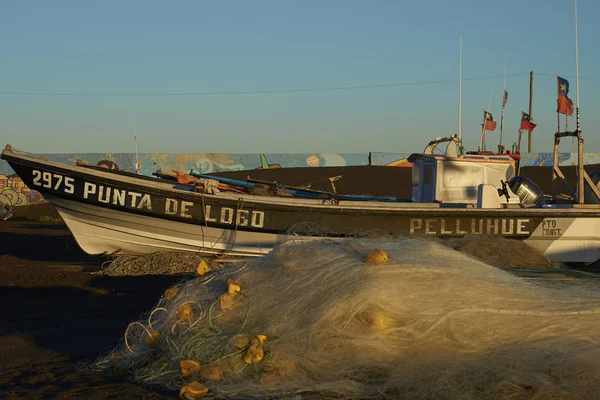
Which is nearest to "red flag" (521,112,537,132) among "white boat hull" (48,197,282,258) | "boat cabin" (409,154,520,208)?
"boat cabin" (409,154,520,208)

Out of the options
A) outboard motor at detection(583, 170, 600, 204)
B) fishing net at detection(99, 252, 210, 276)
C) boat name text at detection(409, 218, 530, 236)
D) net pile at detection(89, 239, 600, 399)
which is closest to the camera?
net pile at detection(89, 239, 600, 399)

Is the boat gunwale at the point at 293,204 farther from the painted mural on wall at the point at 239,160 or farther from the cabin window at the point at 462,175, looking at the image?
the painted mural on wall at the point at 239,160

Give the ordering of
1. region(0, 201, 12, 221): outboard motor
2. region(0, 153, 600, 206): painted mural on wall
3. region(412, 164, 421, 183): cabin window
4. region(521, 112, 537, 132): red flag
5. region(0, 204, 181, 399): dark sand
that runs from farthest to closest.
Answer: region(0, 153, 600, 206): painted mural on wall < region(0, 201, 12, 221): outboard motor < region(521, 112, 537, 132): red flag < region(412, 164, 421, 183): cabin window < region(0, 204, 181, 399): dark sand

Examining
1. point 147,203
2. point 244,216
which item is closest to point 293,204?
point 244,216

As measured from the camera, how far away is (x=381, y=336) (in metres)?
4.48

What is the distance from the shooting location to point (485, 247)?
9.76 meters

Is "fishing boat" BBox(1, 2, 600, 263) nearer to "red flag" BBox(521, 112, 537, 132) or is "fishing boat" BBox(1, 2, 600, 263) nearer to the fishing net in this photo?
the fishing net

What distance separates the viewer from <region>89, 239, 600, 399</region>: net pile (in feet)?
13.7

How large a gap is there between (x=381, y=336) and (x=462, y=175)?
976cm

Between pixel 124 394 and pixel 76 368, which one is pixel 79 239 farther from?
pixel 124 394

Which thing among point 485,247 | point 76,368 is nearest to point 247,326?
point 76,368

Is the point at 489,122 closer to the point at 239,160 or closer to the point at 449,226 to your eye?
the point at 449,226

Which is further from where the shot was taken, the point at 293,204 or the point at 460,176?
the point at 460,176

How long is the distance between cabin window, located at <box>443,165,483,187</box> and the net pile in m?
8.54
